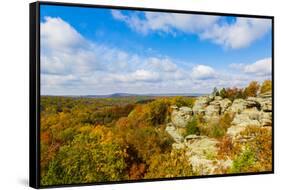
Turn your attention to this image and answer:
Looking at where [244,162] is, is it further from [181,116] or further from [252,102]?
[181,116]

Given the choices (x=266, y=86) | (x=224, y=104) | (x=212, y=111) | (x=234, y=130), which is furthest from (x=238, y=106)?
(x=266, y=86)

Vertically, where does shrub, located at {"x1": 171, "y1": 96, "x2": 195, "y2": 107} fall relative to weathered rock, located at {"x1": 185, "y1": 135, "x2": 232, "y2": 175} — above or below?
above

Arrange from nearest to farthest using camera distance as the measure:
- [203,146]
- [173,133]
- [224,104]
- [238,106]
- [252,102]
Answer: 1. [173,133]
2. [203,146]
3. [224,104]
4. [238,106]
5. [252,102]

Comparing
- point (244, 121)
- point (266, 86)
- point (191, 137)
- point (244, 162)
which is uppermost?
point (266, 86)

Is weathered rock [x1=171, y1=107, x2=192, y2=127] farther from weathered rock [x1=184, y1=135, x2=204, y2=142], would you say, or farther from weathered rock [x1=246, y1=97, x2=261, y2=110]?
weathered rock [x1=246, y1=97, x2=261, y2=110]

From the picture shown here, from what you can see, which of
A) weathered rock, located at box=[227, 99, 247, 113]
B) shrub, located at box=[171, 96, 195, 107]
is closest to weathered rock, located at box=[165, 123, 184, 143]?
shrub, located at box=[171, 96, 195, 107]

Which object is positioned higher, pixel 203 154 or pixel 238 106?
pixel 238 106

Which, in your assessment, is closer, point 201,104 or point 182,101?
point 182,101
